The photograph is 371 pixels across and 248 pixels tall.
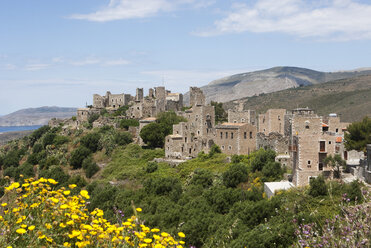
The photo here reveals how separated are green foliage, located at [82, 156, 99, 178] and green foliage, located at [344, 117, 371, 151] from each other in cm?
3071

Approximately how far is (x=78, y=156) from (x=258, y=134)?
2577 centimetres

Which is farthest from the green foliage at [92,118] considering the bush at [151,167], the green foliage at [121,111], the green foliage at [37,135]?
the bush at [151,167]

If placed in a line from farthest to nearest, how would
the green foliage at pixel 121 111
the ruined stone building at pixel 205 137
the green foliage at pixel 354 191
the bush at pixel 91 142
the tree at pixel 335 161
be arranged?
the green foliage at pixel 121 111 < the bush at pixel 91 142 < the ruined stone building at pixel 205 137 < the tree at pixel 335 161 < the green foliage at pixel 354 191

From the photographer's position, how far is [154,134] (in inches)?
1837

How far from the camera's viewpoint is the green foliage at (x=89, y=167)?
46697 millimetres

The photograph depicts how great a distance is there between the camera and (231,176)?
30.5m

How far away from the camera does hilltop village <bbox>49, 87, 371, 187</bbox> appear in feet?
86.3

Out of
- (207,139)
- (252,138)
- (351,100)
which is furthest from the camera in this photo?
(351,100)

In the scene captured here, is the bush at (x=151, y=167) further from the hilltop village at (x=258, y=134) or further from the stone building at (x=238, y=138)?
the stone building at (x=238, y=138)

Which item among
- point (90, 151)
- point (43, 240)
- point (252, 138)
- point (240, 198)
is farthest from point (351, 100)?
point (43, 240)

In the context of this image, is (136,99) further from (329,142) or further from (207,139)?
(329,142)

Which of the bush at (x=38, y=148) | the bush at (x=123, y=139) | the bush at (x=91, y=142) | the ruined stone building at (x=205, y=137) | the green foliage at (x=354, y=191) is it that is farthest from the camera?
the bush at (x=38, y=148)

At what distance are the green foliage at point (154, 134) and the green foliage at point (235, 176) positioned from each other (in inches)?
686

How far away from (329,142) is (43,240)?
78.9ft
